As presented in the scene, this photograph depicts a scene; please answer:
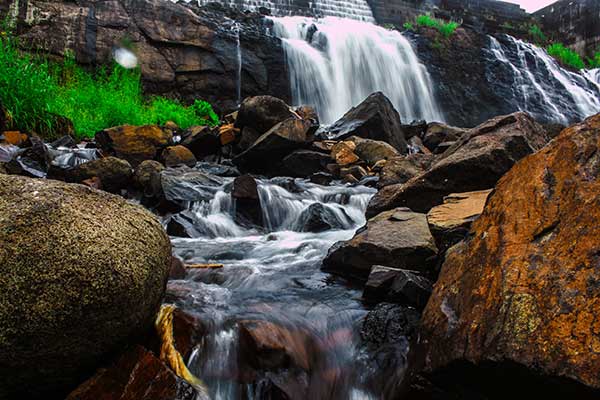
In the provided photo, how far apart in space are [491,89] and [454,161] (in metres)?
13.6

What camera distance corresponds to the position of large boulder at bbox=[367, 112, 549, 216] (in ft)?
13.1

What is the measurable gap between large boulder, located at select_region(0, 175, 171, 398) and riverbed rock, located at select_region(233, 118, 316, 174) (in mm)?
5471

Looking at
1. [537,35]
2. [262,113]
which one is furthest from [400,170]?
[537,35]

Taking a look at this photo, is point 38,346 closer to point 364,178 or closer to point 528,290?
point 528,290

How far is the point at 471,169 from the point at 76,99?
25.7 feet

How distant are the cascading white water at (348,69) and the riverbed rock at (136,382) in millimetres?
10970

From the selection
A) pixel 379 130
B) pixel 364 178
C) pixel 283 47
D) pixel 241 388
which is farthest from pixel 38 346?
pixel 283 47

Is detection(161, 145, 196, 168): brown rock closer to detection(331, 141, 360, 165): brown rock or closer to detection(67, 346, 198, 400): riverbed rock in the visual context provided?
detection(331, 141, 360, 165): brown rock

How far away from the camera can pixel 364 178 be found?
7121mm

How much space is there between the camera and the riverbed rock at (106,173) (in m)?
5.46

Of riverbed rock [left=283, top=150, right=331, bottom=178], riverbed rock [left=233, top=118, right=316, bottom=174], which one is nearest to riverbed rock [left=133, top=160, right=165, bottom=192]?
riverbed rock [left=233, top=118, right=316, bottom=174]

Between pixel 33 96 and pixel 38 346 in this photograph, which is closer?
pixel 38 346

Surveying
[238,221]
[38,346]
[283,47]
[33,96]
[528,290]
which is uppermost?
[283,47]

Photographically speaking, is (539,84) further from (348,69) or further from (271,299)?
(271,299)
